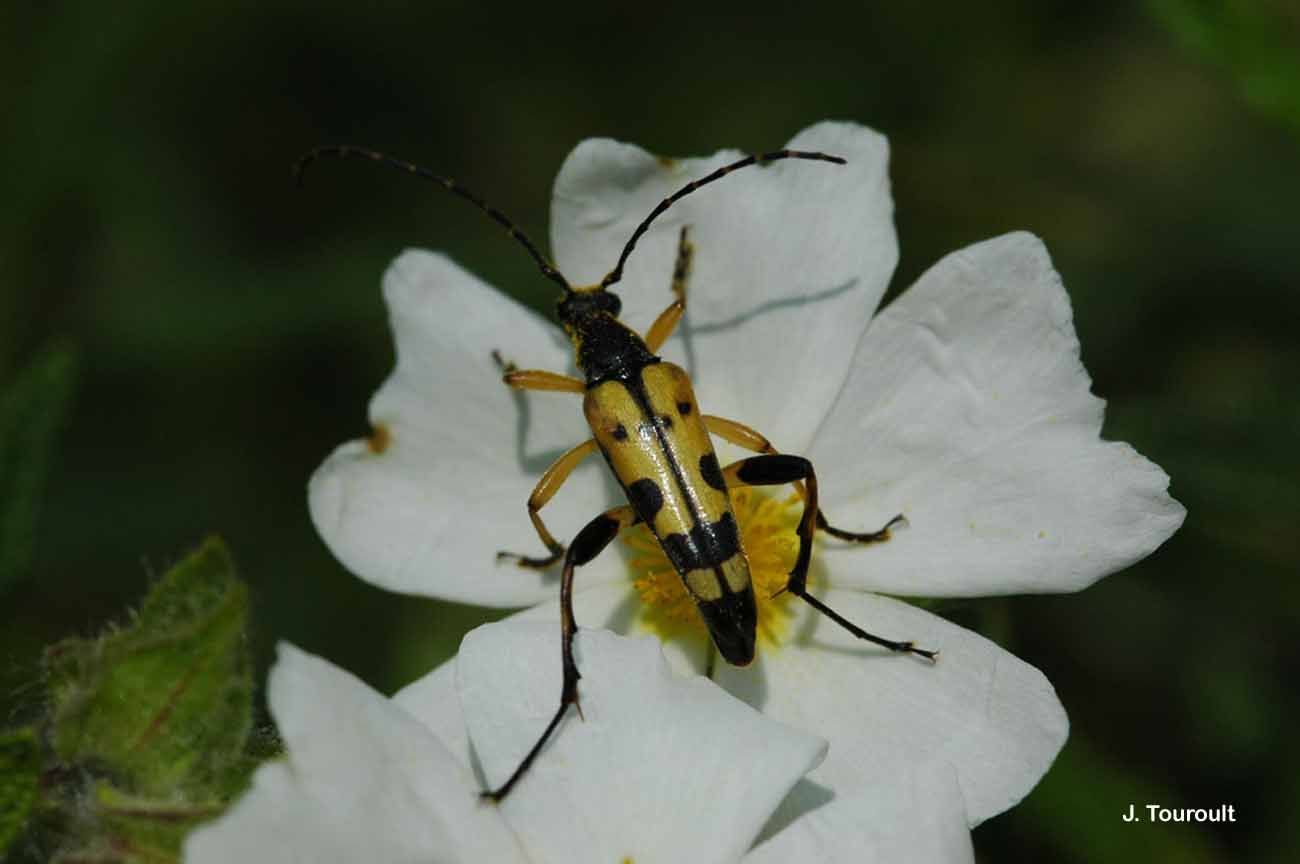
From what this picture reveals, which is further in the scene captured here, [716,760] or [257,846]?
[716,760]

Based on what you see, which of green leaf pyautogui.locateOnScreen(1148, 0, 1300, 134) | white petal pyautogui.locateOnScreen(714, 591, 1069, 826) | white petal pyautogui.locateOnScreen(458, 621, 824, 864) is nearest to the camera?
white petal pyautogui.locateOnScreen(458, 621, 824, 864)

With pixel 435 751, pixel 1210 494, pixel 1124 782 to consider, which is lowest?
pixel 1124 782

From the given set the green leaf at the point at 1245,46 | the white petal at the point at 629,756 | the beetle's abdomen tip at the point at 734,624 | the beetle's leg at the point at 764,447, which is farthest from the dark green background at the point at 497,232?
the white petal at the point at 629,756

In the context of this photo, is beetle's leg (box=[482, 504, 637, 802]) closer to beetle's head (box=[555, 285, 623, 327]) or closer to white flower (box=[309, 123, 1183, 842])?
white flower (box=[309, 123, 1183, 842])

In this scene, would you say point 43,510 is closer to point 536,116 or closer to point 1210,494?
point 536,116

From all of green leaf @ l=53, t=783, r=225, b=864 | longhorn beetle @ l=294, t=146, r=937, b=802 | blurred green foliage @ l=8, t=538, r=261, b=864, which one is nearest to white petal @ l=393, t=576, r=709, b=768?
longhorn beetle @ l=294, t=146, r=937, b=802

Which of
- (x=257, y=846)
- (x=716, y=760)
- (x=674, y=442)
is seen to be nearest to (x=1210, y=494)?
(x=674, y=442)

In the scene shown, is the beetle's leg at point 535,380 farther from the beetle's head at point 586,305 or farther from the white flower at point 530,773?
the white flower at point 530,773
